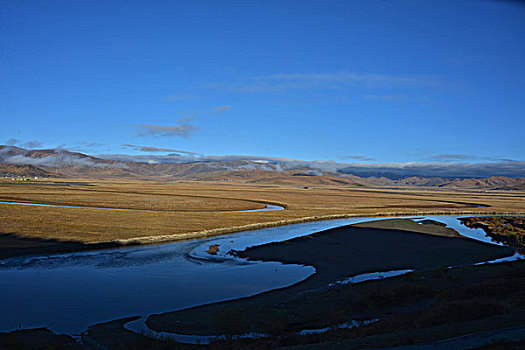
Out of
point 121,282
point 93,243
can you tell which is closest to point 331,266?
point 121,282

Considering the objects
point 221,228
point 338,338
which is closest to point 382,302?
point 338,338

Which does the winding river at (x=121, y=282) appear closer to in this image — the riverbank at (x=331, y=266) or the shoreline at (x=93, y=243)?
the shoreline at (x=93, y=243)

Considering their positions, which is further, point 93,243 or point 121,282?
point 93,243

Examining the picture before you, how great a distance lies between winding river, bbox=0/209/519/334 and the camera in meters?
15.1

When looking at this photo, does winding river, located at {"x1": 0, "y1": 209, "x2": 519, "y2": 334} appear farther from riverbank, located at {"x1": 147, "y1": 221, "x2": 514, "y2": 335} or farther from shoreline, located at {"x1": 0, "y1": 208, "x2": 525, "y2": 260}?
riverbank, located at {"x1": 147, "y1": 221, "x2": 514, "y2": 335}

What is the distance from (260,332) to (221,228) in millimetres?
26678

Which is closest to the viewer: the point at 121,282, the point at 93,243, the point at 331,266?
the point at 121,282

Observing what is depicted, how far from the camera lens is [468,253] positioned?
30.3 m

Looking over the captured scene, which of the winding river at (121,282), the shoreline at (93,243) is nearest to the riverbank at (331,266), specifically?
the winding river at (121,282)

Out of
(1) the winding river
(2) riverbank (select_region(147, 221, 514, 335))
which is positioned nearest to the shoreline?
(1) the winding river

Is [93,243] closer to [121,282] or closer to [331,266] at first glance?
[121,282]

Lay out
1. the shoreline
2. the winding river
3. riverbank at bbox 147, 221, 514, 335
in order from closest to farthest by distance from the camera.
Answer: riverbank at bbox 147, 221, 514, 335, the winding river, the shoreline

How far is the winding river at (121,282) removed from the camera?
1511 cm

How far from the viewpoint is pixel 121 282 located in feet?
64.7
